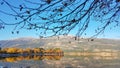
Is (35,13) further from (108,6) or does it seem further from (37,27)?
(108,6)

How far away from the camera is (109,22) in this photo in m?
10.7

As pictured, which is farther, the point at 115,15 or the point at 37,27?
the point at 115,15

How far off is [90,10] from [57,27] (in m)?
1.05

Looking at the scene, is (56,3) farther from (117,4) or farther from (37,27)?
(117,4)

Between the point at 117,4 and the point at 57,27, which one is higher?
the point at 117,4

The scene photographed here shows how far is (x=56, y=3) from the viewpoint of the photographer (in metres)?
9.53

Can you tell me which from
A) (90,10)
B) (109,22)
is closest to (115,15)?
(109,22)

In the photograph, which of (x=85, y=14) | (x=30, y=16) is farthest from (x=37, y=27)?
(x=85, y=14)

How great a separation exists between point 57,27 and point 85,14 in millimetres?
864

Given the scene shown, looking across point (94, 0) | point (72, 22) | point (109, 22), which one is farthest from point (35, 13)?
point (109, 22)

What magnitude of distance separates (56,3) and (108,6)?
5.67 ft

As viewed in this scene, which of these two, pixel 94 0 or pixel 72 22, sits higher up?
pixel 94 0

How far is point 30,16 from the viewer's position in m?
9.55

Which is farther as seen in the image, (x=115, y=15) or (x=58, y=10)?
(x=115, y=15)
